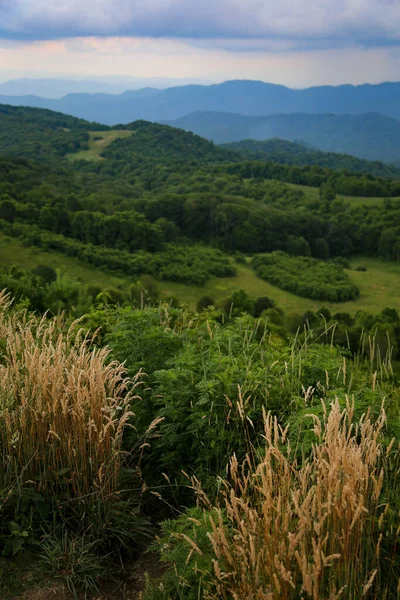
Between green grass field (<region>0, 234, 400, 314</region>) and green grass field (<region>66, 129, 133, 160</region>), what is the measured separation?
264 ft

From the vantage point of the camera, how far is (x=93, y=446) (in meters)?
3.64

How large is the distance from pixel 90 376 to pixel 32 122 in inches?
7305

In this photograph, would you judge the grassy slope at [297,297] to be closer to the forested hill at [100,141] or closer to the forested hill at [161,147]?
the forested hill at [100,141]

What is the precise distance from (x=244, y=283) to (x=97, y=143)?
9853 centimetres

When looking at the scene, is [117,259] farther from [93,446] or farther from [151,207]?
[93,446]

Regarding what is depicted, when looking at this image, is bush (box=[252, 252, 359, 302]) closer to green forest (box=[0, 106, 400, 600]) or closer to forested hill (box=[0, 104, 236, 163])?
green forest (box=[0, 106, 400, 600])

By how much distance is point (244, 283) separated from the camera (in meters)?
70.2

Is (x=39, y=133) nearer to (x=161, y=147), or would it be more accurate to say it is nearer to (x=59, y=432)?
(x=161, y=147)

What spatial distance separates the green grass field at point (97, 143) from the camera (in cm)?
14388

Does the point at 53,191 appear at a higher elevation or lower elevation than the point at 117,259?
higher

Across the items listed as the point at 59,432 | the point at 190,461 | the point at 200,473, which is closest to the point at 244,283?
the point at 190,461

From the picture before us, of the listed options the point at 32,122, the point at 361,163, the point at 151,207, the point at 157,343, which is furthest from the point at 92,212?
the point at 361,163

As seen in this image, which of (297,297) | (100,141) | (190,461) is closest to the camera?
(190,461)

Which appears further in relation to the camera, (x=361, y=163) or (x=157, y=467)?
(x=361, y=163)
